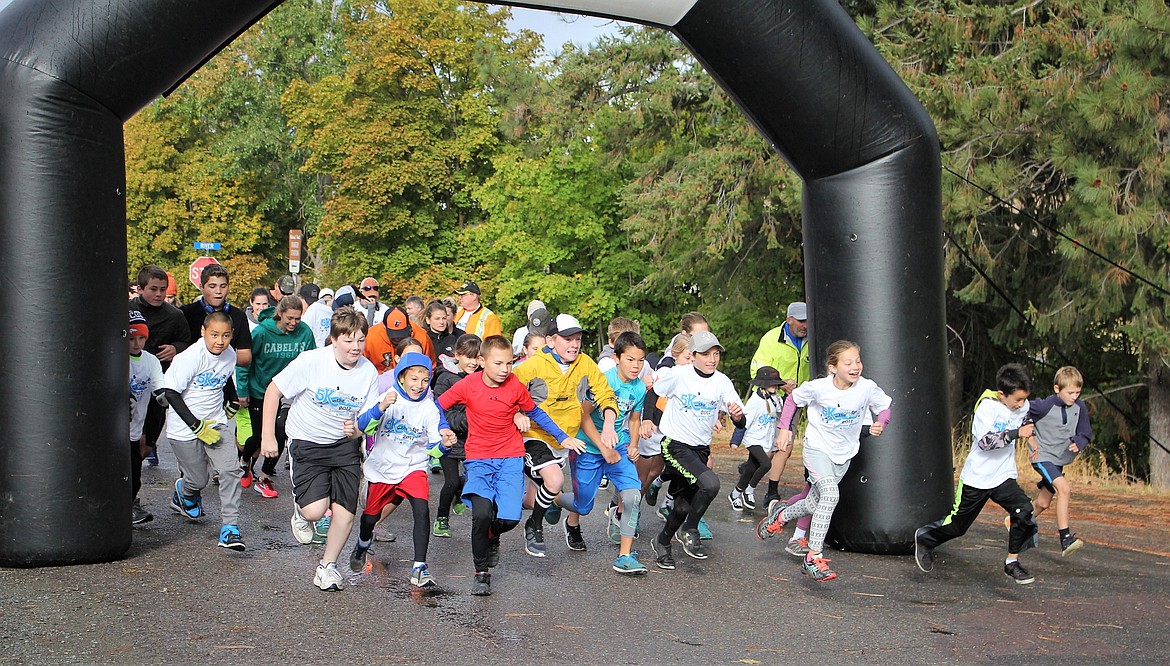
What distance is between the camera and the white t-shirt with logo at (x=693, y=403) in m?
8.62

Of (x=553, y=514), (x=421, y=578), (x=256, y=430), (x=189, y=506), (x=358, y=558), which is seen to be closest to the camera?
(x=421, y=578)

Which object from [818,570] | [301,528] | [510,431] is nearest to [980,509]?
[818,570]

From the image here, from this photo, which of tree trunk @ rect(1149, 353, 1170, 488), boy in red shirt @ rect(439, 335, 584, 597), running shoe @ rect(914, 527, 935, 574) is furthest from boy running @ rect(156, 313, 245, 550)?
tree trunk @ rect(1149, 353, 1170, 488)

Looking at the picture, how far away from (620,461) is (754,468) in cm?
282

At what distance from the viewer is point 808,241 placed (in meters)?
9.28

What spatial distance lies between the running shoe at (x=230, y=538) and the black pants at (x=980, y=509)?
4771mm

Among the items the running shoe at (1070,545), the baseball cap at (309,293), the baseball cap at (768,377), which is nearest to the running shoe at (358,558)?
the baseball cap at (768,377)

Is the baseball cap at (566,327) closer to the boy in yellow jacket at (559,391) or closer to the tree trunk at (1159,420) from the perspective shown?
the boy in yellow jacket at (559,391)

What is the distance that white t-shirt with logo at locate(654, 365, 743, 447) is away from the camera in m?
8.62

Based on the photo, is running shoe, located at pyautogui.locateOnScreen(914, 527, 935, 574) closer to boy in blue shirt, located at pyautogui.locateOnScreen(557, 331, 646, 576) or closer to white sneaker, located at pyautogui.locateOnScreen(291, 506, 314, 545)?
boy in blue shirt, located at pyautogui.locateOnScreen(557, 331, 646, 576)

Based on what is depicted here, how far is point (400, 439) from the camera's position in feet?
24.9

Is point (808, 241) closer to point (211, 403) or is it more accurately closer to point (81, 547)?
point (211, 403)

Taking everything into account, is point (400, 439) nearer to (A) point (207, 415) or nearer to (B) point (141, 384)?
(A) point (207, 415)

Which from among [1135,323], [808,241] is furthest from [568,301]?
[808,241]
